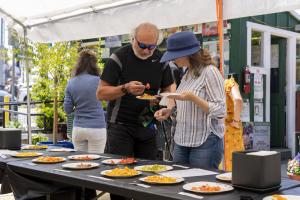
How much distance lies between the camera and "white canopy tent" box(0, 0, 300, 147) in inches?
138

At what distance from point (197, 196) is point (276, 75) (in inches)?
278

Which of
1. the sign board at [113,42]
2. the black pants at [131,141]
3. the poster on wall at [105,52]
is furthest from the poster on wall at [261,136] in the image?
the black pants at [131,141]

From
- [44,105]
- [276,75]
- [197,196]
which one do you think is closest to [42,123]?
[44,105]

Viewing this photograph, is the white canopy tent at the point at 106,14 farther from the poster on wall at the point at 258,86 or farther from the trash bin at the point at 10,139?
the poster on wall at the point at 258,86

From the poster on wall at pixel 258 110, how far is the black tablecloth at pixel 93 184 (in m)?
5.29

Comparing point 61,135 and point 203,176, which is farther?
point 61,135

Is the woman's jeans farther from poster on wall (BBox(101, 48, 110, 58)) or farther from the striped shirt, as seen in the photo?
poster on wall (BBox(101, 48, 110, 58))

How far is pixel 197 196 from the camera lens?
82.7 inches

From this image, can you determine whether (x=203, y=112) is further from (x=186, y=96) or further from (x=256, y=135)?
(x=256, y=135)

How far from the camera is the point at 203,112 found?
116 inches

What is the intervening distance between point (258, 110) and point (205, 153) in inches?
212

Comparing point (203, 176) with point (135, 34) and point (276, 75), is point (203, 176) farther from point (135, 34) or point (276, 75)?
point (276, 75)

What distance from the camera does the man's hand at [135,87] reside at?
10.6 ft

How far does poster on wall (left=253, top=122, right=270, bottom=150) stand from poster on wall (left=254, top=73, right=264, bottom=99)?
494mm
